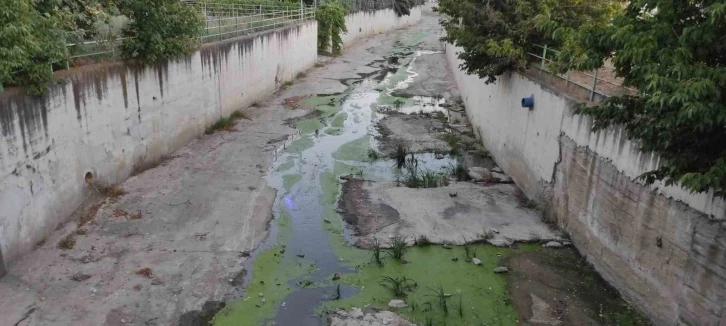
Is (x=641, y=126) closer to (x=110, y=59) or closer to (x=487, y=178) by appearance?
(x=487, y=178)

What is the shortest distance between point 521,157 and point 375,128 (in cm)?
673

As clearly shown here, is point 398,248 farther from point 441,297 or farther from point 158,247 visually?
point 158,247

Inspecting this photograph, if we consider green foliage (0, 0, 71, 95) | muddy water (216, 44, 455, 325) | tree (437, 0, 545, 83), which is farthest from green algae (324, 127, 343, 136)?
green foliage (0, 0, 71, 95)

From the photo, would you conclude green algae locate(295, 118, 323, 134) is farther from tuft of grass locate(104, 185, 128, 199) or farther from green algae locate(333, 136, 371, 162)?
tuft of grass locate(104, 185, 128, 199)

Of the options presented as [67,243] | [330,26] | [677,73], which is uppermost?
[677,73]

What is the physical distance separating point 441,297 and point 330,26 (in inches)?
1149

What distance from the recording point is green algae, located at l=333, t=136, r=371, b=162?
1541 centimetres

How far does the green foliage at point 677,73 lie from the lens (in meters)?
4.84

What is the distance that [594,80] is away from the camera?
9727mm

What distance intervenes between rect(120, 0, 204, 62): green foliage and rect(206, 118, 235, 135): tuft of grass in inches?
142

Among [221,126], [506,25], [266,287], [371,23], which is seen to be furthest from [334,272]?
[371,23]

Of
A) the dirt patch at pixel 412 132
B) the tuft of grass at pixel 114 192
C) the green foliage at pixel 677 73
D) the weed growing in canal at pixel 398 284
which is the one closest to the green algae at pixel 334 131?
the dirt patch at pixel 412 132

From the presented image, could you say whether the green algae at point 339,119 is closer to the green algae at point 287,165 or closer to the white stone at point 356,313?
the green algae at point 287,165

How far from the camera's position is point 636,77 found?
5680mm
